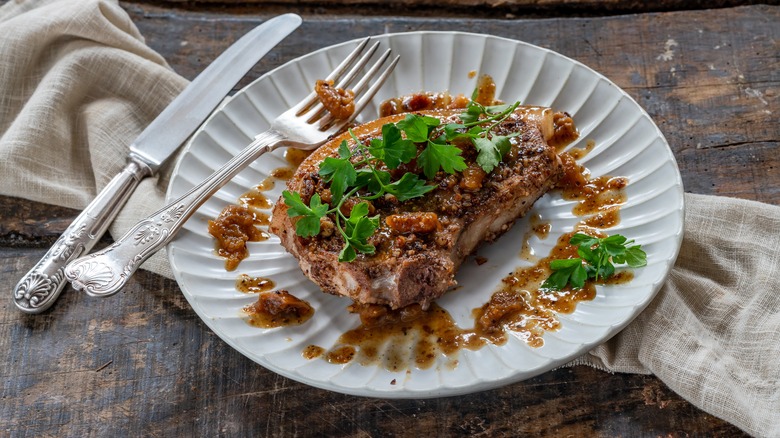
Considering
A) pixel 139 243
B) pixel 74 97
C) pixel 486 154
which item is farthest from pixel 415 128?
Result: pixel 74 97

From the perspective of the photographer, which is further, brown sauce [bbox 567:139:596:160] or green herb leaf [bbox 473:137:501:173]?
brown sauce [bbox 567:139:596:160]

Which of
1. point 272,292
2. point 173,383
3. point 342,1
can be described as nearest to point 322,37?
point 342,1

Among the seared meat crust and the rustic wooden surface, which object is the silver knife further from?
the seared meat crust

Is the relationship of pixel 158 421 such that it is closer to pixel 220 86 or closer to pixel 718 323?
pixel 220 86

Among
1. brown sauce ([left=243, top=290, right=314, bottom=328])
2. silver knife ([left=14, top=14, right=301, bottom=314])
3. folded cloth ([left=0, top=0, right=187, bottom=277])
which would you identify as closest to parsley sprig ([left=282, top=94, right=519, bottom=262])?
brown sauce ([left=243, top=290, right=314, bottom=328])

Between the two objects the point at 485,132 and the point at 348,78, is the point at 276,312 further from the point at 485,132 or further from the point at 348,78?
the point at 348,78

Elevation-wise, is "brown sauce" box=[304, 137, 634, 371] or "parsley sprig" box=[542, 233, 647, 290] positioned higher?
"parsley sprig" box=[542, 233, 647, 290]

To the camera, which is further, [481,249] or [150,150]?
[150,150]

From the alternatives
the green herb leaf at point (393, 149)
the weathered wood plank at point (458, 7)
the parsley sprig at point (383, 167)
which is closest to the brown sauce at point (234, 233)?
the parsley sprig at point (383, 167)
